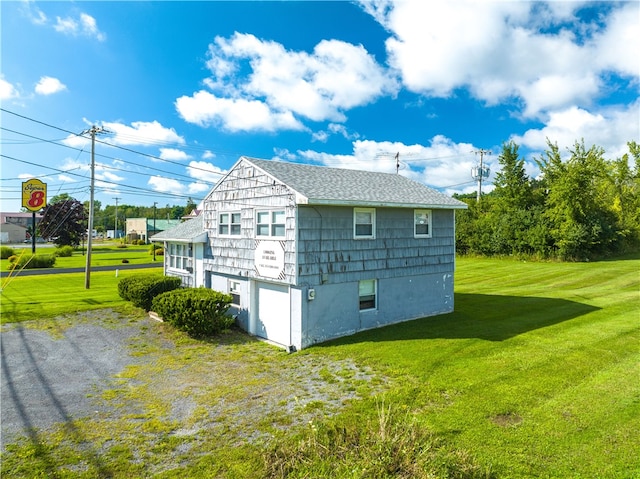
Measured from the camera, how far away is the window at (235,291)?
14.6 metres

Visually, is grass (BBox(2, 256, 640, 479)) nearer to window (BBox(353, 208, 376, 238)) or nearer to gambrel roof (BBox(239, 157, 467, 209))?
window (BBox(353, 208, 376, 238))

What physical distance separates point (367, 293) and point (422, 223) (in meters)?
3.79

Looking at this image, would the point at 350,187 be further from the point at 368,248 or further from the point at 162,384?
the point at 162,384

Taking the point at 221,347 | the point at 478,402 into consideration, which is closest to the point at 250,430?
the point at 478,402

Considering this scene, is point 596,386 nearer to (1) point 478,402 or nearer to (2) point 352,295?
(1) point 478,402

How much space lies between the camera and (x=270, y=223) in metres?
12.9

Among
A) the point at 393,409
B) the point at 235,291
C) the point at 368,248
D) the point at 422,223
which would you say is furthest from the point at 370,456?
the point at 422,223

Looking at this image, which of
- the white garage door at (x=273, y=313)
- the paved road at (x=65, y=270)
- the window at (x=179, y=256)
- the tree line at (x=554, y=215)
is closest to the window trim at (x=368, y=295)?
the white garage door at (x=273, y=313)

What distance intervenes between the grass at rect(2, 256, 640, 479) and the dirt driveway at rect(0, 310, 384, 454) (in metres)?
0.06

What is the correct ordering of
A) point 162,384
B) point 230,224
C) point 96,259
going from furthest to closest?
1. point 96,259
2. point 230,224
3. point 162,384

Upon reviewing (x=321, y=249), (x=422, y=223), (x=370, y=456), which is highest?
(x=422, y=223)

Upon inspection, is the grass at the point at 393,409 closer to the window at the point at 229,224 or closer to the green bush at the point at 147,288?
the green bush at the point at 147,288

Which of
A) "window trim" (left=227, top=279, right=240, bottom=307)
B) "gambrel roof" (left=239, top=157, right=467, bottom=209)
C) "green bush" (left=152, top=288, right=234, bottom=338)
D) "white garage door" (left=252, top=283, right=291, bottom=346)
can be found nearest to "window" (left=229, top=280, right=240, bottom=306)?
"window trim" (left=227, top=279, right=240, bottom=307)

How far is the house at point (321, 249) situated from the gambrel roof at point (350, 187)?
0.17 feet
